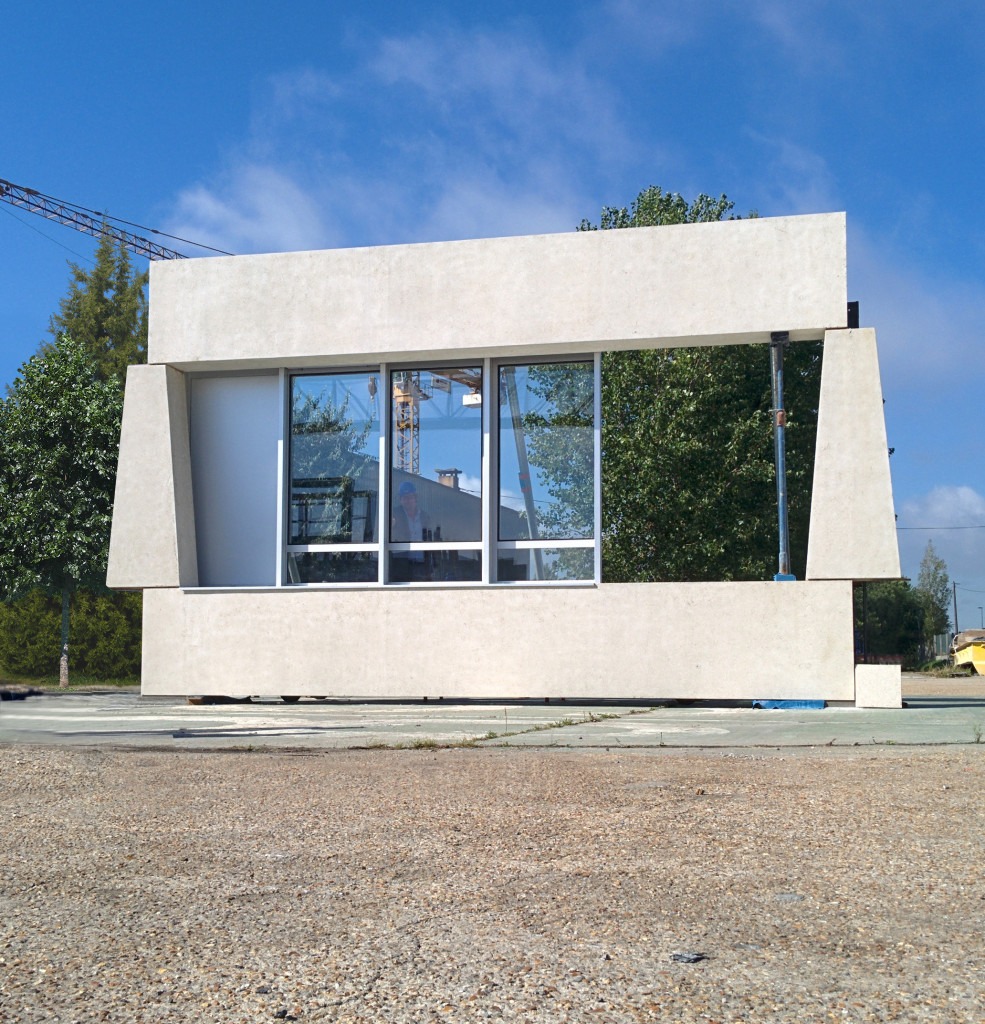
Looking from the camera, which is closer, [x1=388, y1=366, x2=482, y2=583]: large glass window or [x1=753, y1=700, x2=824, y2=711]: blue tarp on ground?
[x1=753, y1=700, x2=824, y2=711]: blue tarp on ground

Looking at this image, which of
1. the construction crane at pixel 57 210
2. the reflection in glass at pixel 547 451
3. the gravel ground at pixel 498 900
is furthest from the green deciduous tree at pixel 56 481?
the construction crane at pixel 57 210

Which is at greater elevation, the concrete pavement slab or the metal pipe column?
the metal pipe column

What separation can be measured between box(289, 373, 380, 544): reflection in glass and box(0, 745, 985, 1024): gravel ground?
10.1m

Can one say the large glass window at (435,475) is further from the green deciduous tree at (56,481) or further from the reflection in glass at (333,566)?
the green deciduous tree at (56,481)

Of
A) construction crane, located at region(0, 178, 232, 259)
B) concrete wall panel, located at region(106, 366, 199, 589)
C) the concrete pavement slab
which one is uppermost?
construction crane, located at region(0, 178, 232, 259)

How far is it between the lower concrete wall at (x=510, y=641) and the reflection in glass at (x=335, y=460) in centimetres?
102

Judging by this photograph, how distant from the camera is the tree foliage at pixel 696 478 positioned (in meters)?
29.4

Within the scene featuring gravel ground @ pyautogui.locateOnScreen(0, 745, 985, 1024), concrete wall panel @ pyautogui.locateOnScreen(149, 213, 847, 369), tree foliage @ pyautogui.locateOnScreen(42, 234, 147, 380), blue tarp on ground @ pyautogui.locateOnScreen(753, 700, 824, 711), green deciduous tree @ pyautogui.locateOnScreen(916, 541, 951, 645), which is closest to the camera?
gravel ground @ pyautogui.locateOnScreen(0, 745, 985, 1024)

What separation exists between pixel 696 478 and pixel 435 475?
15.0m

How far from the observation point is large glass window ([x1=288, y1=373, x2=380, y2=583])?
16.3 metres

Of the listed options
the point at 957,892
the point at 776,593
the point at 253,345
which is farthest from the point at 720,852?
the point at 253,345

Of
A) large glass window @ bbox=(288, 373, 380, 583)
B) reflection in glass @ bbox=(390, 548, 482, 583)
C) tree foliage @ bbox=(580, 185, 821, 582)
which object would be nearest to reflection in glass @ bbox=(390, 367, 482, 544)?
reflection in glass @ bbox=(390, 548, 482, 583)

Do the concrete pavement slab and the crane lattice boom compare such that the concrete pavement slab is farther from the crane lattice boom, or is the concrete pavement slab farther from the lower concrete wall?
the crane lattice boom

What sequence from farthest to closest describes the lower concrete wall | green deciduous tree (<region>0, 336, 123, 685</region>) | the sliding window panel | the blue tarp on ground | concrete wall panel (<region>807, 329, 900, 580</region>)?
green deciduous tree (<region>0, 336, 123, 685</region>) → the sliding window panel → the lower concrete wall → the blue tarp on ground → concrete wall panel (<region>807, 329, 900, 580</region>)
